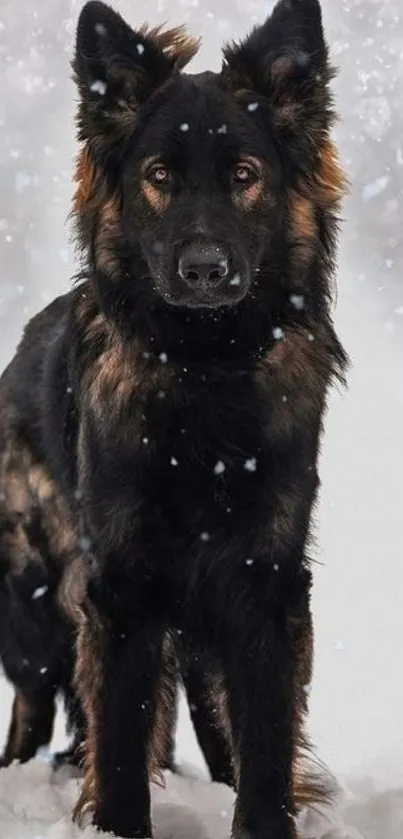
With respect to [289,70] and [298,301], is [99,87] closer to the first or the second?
[289,70]

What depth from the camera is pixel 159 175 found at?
4.55m

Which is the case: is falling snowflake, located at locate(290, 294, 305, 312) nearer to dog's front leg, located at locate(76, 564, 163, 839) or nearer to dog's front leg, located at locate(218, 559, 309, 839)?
dog's front leg, located at locate(218, 559, 309, 839)

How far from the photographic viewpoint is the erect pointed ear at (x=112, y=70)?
465 cm

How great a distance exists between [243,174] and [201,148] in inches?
6.8

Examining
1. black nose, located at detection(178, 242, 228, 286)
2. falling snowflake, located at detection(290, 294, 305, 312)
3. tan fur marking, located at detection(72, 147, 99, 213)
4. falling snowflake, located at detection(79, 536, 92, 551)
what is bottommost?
falling snowflake, located at detection(79, 536, 92, 551)

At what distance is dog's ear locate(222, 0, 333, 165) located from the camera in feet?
15.4

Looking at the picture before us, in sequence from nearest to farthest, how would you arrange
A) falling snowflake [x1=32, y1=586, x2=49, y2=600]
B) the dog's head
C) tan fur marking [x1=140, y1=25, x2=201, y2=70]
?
1. the dog's head
2. tan fur marking [x1=140, y1=25, x2=201, y2=70]
3. falling snowflake [x1=32, y1=586, x2=49, y2=600]

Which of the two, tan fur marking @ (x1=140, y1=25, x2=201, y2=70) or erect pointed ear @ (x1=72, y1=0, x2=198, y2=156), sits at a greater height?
tan fur marking @ (x1=140, y1=25, x2=201, y2=70)

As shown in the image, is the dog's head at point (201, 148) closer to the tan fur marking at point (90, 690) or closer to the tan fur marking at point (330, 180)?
the tan fur marking at point (330, 180)

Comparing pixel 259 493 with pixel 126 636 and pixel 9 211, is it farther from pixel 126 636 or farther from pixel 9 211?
pixel 9 211

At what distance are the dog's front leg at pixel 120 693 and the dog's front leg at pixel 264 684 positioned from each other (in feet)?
0.99

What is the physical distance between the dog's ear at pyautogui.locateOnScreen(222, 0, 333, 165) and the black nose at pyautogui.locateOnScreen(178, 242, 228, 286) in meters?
0.71

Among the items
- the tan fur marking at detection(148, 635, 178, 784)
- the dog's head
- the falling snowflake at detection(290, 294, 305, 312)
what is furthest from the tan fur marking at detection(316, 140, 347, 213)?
the tan fur marking at detection(148, 635, 178, 784)

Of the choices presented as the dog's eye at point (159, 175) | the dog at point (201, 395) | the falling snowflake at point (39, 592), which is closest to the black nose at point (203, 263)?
the dog at point (201, 395)
